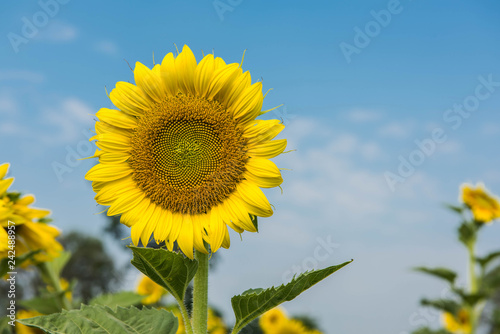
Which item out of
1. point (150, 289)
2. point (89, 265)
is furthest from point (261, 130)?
point (89, 265)

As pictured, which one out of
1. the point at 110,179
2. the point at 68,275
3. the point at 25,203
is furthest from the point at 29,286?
the point at 110,179

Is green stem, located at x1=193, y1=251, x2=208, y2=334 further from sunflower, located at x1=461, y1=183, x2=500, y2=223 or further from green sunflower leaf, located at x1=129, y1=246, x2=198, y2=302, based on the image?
sunflower, located at x1=461, y1=183, x2=500, y2=223

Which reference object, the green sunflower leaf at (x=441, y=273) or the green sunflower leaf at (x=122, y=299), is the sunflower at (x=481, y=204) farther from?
the green sunflower leaf at (x=122, y=299)

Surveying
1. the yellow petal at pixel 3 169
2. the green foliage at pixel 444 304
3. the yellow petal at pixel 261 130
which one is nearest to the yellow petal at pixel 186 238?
the yellow petal at pixel 261 130

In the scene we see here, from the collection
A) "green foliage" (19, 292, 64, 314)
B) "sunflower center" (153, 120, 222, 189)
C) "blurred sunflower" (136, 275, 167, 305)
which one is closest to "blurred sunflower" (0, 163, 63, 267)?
"green foliage" (19, 292, 64, 314)

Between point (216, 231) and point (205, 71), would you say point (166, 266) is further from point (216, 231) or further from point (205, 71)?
point (205, 71)

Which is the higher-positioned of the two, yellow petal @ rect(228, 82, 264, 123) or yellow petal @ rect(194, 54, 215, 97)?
yellow petal @ rect(194, 54, 215, 97)
